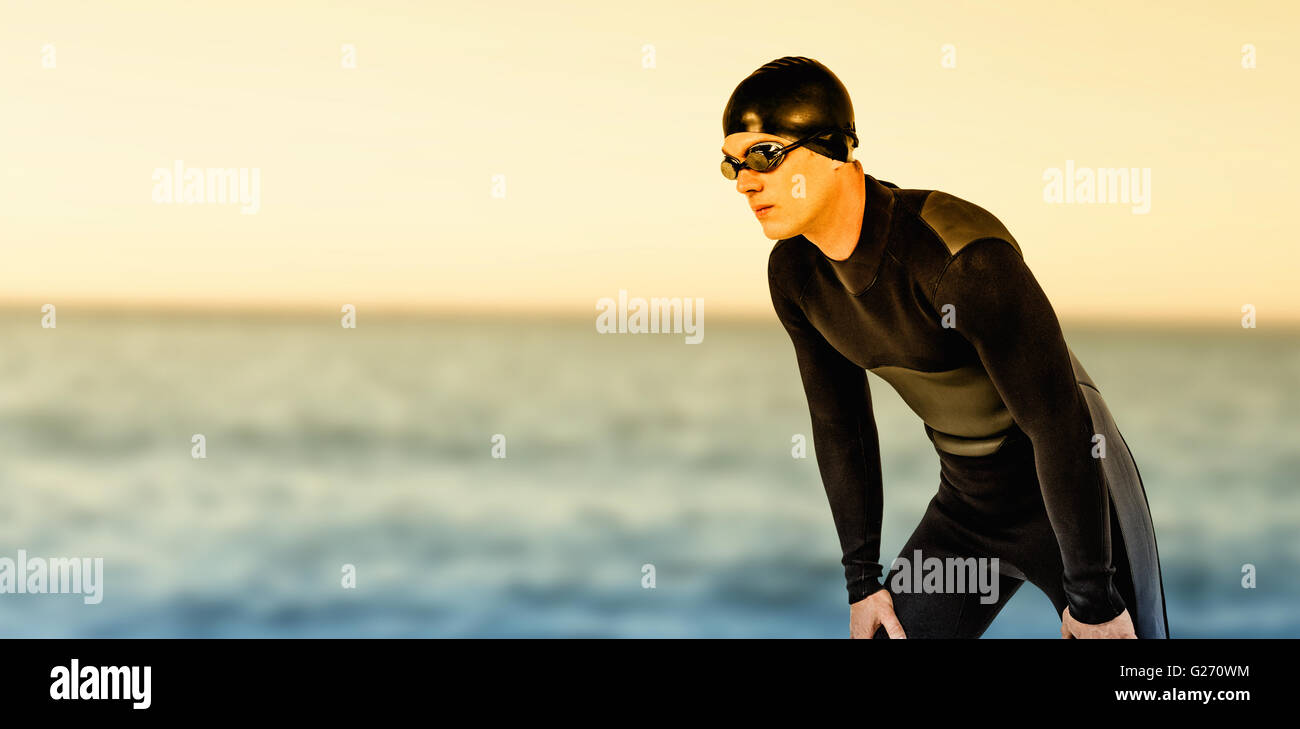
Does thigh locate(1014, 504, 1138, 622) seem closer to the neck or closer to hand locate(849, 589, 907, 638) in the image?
hand locate(849, 589, 907, 638)

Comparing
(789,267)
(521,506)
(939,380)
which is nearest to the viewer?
(939,380)

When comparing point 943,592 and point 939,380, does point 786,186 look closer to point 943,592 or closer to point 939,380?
point 939,380

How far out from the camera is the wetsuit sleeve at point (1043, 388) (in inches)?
99.2

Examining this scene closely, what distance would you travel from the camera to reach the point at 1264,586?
732cm

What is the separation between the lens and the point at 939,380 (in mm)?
2842

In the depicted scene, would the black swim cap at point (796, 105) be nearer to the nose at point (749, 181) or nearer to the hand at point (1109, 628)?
the nose at point (749, 181)

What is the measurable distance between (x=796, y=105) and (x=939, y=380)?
2.53ft

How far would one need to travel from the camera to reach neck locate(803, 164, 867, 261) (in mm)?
2760

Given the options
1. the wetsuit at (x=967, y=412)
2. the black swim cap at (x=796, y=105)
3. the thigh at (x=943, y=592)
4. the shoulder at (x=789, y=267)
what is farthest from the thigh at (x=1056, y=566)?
the black swim cap at (x=796, y=105)

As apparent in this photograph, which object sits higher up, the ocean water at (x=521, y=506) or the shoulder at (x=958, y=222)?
the shoulder at (x=958, y=222)

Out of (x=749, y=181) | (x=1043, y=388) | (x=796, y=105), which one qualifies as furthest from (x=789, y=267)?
(x=1043, y=388)

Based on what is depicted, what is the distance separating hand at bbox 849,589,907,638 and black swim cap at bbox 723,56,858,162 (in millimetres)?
1141
